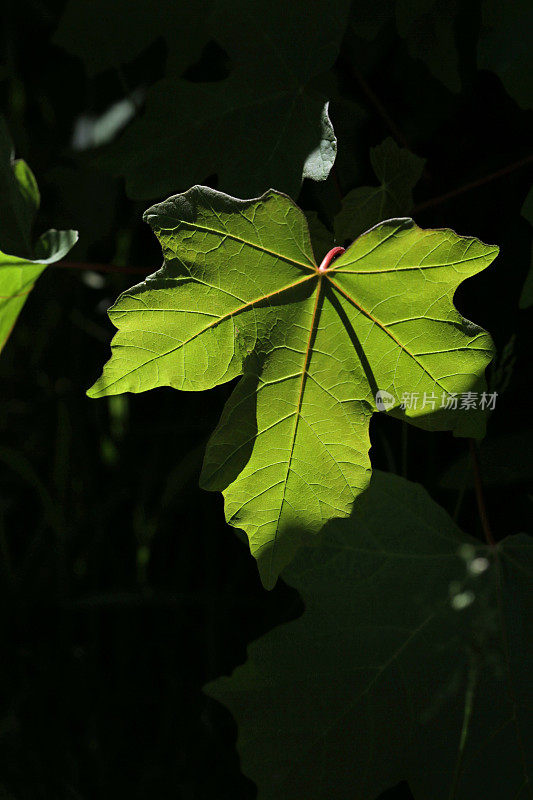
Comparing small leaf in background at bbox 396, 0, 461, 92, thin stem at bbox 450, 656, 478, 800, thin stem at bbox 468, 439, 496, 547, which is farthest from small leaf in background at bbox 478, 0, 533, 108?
thin stem at bbox 450, 656, 478, 800

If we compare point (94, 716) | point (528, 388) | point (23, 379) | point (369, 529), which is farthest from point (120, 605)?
point (528, 388)

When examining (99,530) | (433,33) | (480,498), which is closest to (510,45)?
(433,33)

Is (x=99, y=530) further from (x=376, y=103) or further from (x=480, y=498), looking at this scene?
(x=376, y=103)

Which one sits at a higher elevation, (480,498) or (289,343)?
(289,343)

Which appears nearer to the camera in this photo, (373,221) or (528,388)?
(373,221)

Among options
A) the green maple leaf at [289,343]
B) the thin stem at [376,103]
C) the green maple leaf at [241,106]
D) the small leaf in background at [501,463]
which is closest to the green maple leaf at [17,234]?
the green maple leaf at [241,106]

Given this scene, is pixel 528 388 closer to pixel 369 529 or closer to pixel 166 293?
pixel 369 529

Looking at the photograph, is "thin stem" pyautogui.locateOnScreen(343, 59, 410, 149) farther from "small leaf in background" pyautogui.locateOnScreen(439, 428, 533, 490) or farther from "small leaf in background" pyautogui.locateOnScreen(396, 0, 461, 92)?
"small leaf in background" pyautogui.locateOnScreen(439, 428, 533, 490)
